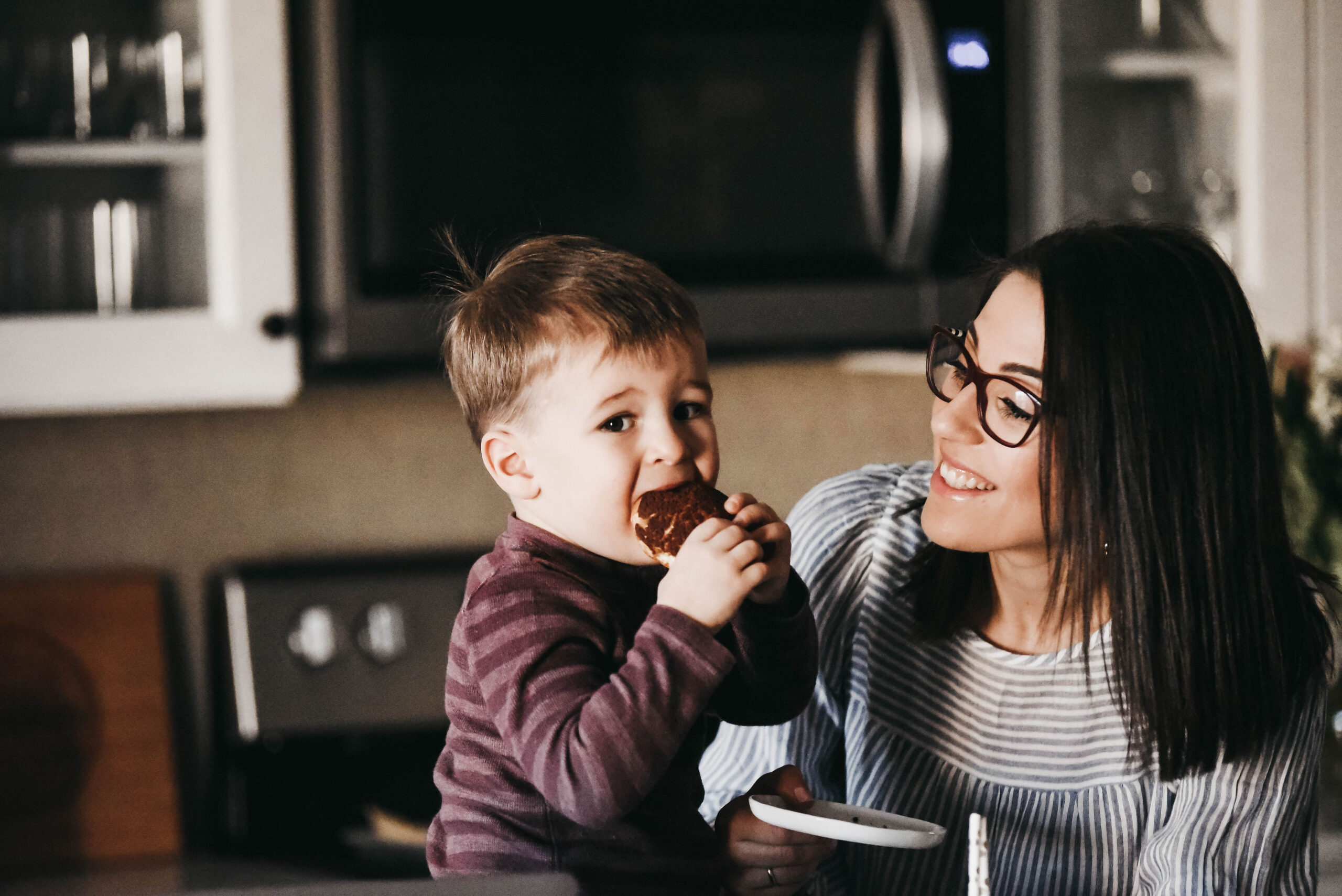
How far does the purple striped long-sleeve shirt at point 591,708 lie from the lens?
0.63 meters

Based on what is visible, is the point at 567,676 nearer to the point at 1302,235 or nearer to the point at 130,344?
the point at 130,344

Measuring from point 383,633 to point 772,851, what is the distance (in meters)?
1.16

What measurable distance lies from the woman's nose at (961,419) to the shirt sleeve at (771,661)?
5.7 inches

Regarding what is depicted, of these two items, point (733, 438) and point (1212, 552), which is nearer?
point (1212, 552)

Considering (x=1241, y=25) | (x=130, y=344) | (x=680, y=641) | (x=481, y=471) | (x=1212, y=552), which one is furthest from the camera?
(x=481, y=471)

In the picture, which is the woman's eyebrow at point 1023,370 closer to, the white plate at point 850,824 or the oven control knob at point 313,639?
the white plate at point 850,824

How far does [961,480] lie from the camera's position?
83 cm

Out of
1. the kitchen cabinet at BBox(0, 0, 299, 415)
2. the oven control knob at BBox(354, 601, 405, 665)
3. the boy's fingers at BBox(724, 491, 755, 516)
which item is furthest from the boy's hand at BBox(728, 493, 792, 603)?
the oven control knob at BBox(354, 601, 405, 665)

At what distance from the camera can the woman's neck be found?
90cm

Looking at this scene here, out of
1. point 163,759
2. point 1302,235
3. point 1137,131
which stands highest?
point 1137,131

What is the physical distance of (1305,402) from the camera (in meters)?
1.46

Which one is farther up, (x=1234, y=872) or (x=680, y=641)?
(x=680, y=641)

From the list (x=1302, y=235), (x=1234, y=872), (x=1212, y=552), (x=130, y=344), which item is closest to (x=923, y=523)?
(x=1212, y=552)

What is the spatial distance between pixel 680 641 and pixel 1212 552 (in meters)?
0.39
